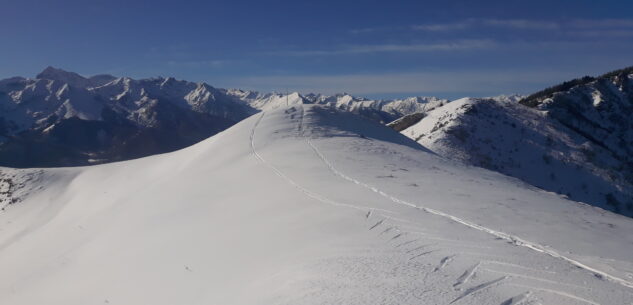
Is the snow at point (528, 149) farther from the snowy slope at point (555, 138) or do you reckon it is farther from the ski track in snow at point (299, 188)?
the ski track in snow at point (299, 188)

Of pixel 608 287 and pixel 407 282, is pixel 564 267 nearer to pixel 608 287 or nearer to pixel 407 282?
pixel 608 287

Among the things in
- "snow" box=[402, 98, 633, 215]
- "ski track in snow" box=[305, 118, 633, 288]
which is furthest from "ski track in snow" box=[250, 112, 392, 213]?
"snow" box=[402, 98, 633, 215]

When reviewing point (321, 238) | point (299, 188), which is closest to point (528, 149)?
point (299, 188)

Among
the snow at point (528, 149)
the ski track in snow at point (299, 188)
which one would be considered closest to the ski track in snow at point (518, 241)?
the ski track in snow at point (299, 188)

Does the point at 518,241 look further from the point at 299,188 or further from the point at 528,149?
the point at 528,149

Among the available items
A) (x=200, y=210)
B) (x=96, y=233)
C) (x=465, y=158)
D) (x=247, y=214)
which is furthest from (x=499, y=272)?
(x=465, y=158)

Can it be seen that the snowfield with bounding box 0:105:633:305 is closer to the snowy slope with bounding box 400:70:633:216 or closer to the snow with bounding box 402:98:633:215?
the snow with bounding box 402:98:633:215
